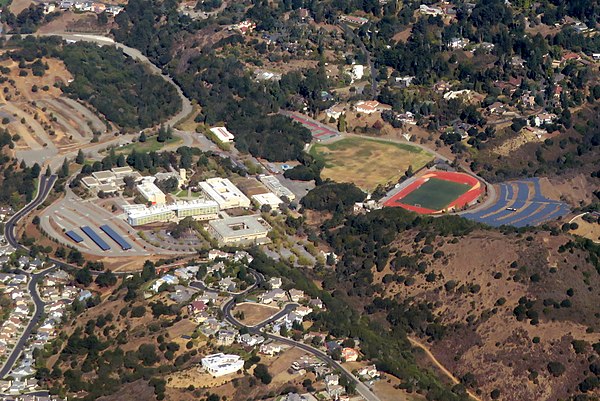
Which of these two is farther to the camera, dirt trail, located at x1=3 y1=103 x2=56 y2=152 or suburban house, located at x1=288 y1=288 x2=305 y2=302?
dirt trail, located at x1=3 y1=103 x2=56 y2=152

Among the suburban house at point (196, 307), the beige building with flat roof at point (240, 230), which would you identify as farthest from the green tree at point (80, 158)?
the suburban house at point (196, 307)

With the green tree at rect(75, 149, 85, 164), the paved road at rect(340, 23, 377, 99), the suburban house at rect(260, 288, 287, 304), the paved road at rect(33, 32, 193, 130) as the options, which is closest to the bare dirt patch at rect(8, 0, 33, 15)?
the paved road at rect(33, 32, 193, 130)

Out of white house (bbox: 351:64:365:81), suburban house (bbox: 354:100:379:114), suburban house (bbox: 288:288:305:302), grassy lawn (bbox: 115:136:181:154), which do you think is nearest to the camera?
suburban house (bbox: 288:288:305:302)

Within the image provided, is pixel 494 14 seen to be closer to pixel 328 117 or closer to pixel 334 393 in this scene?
pixel 328 117

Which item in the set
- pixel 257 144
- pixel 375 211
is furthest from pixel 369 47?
pixel 375 211

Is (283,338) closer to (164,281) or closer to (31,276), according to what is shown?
(164,281)

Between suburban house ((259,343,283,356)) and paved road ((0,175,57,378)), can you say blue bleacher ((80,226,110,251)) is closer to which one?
paved road ((0,175,57,378))

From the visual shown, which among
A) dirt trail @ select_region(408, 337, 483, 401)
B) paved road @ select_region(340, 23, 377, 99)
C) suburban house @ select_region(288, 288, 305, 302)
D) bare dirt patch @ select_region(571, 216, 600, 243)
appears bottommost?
paved road @ select_region(340, 23, 377, 99)
